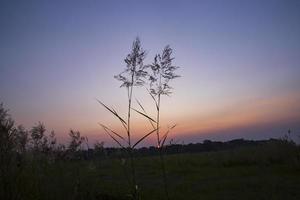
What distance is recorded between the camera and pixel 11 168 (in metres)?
6.25

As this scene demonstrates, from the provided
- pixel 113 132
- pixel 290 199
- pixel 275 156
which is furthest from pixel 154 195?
pixel 275 156

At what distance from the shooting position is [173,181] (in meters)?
19.5

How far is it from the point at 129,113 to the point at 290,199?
29.8 feet

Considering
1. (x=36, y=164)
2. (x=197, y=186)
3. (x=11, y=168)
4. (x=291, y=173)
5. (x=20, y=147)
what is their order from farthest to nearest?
(x=291, y=173), (x=197, y=186), (x=36, y=164), (x=20, y=147), (x=11, y=168)

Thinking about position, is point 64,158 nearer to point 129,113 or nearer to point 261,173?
point 129,113

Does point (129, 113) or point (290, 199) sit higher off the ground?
point (129, 113)

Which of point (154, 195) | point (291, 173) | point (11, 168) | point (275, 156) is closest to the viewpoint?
point (11, 168)

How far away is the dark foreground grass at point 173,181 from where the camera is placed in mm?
7148

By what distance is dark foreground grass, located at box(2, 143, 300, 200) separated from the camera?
7.15 meters

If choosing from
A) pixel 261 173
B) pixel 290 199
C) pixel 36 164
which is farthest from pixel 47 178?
pixel 261 173

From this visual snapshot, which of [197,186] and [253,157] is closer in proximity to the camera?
[197,186]

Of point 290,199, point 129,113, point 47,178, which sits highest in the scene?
point 129,113

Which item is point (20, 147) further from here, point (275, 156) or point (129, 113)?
point (275, 156)

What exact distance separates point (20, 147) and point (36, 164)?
82 cm
